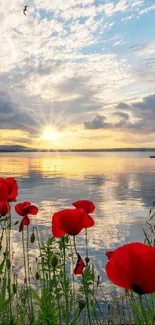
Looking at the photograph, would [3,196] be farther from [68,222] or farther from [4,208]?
[68,222]

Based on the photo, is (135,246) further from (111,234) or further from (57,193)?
(57,193)

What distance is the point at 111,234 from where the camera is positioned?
11484mm

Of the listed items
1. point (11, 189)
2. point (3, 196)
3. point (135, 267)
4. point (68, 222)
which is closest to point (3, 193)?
point (3, 196)

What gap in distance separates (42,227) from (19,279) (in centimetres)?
445

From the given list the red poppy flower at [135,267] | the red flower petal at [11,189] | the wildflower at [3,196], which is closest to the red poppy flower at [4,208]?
the wildflower at [3,196]

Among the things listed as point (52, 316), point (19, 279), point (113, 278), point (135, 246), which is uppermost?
point (135, 246)

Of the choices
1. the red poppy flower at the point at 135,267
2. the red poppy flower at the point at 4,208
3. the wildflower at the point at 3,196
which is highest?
the wildflower at the point at 3,196

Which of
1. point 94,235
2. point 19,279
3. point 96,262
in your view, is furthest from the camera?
point 94,235

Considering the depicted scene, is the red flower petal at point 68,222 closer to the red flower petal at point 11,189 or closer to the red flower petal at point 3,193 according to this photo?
the red flower petal at point 3,193

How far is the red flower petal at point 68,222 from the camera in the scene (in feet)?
8.23

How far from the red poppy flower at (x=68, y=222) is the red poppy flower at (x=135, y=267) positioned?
36.8 inches

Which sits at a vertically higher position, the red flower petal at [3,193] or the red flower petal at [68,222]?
the red flower petal at [3,193]

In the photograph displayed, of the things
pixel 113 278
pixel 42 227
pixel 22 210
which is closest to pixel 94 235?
pixel 42 227

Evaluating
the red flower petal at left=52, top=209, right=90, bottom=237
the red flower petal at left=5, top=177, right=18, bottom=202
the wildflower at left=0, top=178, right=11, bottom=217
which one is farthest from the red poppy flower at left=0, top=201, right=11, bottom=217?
the red flower petal at left=52, top=209, right=90, bottom=237
